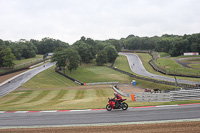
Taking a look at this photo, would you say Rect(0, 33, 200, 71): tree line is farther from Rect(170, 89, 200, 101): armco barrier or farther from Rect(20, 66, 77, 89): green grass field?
Rect(170, 89, 200, 101): armco barrier

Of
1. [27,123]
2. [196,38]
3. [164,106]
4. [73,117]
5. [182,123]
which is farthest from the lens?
[196,38]

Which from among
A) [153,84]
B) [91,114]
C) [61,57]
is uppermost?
[61,57]

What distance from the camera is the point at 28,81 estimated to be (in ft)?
185

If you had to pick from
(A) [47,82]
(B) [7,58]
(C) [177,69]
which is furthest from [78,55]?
(C) [177,69]

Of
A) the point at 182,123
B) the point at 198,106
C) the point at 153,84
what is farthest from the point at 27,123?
the point at 153,84

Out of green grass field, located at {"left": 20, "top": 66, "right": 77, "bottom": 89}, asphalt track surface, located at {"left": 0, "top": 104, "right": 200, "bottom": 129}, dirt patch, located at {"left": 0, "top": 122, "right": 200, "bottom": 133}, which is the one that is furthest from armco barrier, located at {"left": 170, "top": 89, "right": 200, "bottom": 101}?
green grass field, located at {"left": 20, "top": 66, "right": 77, "bottom": 89}

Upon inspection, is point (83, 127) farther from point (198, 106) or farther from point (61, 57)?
point (61, 57)

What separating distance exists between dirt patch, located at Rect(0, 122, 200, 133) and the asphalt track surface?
36.2 inches

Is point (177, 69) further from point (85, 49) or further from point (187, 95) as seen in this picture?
point (187, 95)

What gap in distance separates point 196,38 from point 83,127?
10912 cm

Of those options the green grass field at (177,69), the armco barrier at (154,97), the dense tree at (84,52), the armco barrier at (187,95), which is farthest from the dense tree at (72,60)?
the armco barrier at (187,95)

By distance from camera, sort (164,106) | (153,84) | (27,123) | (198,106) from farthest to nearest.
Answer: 1. (153,84)
2. (164,106)
3. (198,106)
4. (27,123)

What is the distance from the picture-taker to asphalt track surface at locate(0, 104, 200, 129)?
13.0 meters

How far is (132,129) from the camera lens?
1112 centimetres
